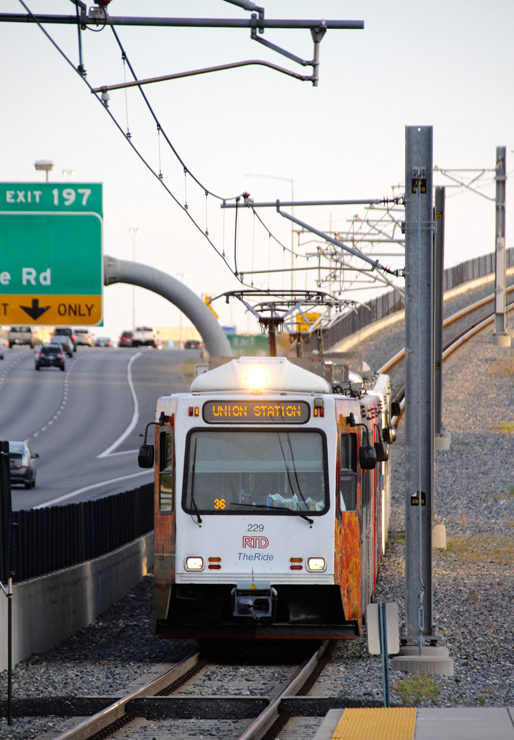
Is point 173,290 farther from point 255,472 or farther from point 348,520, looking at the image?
point 348,520

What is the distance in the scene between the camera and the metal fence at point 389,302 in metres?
64.2

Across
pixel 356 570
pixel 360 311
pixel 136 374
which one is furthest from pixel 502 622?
pixel 136 374

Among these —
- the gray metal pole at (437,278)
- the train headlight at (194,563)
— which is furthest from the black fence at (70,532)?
the gray metal pole at (437,278)

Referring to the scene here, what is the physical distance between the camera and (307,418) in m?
12.0

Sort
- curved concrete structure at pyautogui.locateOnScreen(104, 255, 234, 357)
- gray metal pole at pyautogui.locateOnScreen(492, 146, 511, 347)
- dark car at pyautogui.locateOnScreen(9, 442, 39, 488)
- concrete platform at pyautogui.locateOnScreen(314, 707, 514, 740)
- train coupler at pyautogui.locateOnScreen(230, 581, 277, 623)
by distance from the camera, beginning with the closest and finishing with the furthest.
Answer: concrete platform at pyautogui.locateOnScreen(314, 707, 514, 740) → train coupler at pyautogui.locateOnScreen(230, 581, 277, 623) → curved concrete structure at pyautogui.locateOnScreen(104, 255, 234, 357) → dark car at pyautogui.locateOnScreen(9, 442, 39, 488) → gray metal pole at pyautogui.locateOnScreen(492, 146, 511, 347)

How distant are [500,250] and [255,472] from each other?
96.3 ft

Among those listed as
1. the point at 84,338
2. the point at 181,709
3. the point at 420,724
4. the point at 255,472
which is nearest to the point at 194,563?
the point at 255,472

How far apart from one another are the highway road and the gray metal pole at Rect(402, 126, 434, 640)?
60.0 feet

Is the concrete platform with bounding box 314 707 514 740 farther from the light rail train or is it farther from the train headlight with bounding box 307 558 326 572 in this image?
the light rail train

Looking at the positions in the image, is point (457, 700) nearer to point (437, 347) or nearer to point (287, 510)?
point (287, 510)

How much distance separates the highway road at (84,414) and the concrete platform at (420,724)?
2156 centimetres

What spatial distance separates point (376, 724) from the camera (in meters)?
8.07

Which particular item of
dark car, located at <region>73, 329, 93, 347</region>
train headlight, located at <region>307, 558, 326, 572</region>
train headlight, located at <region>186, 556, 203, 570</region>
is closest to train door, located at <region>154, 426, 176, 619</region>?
train headlight, located at <region>186, 556, 203, 570</region>

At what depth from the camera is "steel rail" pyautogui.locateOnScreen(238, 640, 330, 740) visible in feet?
28.5
